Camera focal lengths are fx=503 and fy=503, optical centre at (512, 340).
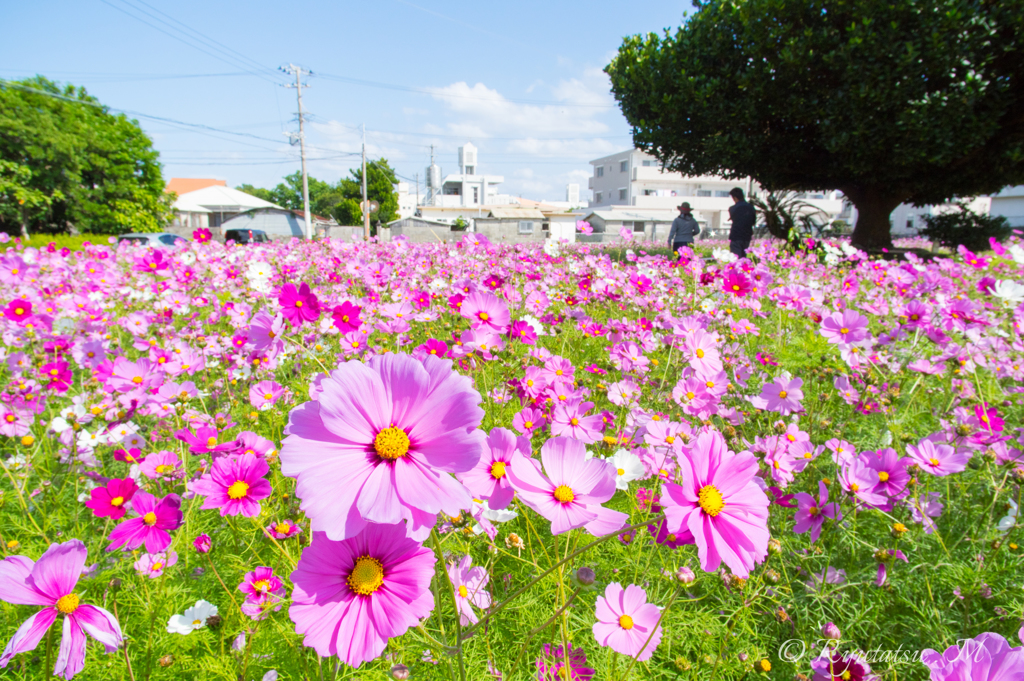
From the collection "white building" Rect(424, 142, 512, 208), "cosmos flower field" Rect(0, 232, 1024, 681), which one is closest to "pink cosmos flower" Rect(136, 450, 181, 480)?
"cosmos flower field" Rect(0, 232, 1024, 681)

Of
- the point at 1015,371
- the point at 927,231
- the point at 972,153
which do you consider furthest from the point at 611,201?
the point at 1015,371

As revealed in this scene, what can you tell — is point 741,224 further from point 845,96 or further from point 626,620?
point 626,620

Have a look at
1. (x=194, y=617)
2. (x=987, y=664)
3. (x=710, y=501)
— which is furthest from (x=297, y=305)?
(x=987, y=664)

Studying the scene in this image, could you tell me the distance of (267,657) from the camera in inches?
39.6

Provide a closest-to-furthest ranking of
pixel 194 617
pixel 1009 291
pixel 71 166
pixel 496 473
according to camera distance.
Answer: pixel 496 473
pixel 194 617
pixel 1009 291
pixel 71 166

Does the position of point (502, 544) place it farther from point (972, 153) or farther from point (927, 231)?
point (927, 231)

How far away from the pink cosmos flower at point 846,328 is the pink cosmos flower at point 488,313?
110 cm

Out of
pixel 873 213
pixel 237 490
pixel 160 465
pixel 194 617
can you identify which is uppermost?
pixel 873 213

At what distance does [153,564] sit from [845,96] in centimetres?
928

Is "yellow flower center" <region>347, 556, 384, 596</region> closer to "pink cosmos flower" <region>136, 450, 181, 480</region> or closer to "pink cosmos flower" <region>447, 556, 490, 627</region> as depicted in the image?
"pink cosmos flower" <region>447, 556, 490, 627</region>

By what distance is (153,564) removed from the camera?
98 centimetres

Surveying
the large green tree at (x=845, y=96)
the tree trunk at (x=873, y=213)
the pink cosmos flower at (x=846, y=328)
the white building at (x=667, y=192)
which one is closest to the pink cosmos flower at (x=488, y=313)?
the pink cosmos flower at (x=846, y=328)

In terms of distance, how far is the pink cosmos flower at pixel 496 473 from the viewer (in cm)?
58

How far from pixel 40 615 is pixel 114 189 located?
901 inches
